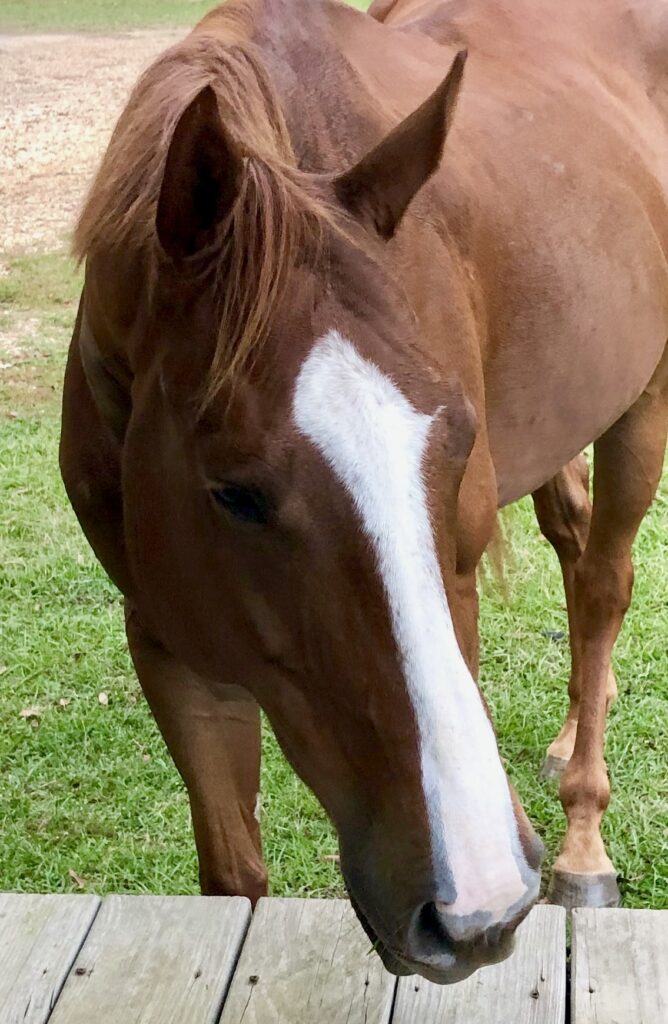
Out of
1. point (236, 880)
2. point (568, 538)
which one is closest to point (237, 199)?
point (236, 880)

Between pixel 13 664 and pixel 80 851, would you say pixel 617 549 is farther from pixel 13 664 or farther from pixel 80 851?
pixel 13 664

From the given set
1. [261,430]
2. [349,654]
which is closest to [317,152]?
[261,430]

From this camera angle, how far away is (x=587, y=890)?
2604 millimetres

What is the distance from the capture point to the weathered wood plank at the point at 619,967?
168 centimetres

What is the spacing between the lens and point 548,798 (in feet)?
9.73

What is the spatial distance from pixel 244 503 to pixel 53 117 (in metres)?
9.88

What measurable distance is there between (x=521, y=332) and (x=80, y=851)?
5.52 feet

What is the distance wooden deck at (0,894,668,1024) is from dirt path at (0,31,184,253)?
5.82 meters

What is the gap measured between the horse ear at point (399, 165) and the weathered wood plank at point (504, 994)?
1132mm

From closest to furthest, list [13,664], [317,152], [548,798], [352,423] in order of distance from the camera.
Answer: [352,423] < [317,152] < [548,798] < [13,664]

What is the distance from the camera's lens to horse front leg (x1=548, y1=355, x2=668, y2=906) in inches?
104

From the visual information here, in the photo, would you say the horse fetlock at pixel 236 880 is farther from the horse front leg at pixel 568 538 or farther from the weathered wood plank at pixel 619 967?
the horse front leg at pixel 568 538

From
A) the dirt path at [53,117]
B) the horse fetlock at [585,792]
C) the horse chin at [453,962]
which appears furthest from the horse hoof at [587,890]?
the dirt path at [53,117]

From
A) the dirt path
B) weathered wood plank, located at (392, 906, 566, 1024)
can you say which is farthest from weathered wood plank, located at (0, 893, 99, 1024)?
the dirt path
